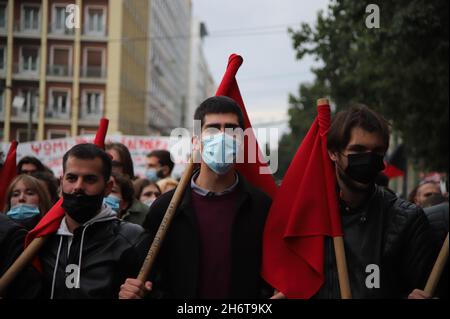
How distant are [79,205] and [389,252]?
1579mm

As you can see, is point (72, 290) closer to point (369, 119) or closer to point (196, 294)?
point (196, 294)

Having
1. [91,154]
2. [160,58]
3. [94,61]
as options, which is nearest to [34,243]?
[91,154]

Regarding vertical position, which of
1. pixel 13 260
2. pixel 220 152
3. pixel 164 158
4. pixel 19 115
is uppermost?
pixel 19 115

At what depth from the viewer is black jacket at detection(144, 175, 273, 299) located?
3.43m

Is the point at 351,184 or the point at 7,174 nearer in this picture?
the point at 351,184

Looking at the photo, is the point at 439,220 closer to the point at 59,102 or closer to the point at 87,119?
the point at 59,102

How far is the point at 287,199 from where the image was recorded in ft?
12.1

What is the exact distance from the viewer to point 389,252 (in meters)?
3.37

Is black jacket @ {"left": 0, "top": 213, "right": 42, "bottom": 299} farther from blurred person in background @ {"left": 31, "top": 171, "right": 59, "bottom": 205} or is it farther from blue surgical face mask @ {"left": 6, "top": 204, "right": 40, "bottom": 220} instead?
blurred person in background @ {"left": 31, "top": 171, "right": 59, "bottom": 205}

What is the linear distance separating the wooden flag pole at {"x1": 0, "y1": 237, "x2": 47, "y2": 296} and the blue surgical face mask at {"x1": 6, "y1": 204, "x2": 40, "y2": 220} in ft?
4.06

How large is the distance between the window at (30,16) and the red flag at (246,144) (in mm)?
2766

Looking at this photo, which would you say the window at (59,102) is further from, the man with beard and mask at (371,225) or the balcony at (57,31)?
the man with beard and mask at (371,225)

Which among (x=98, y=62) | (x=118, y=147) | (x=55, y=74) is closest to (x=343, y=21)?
(x=98, y=62)

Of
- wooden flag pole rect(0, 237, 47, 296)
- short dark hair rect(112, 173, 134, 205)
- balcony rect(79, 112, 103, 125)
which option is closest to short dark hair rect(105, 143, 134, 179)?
short dark hair rect(112, 173, 134, 205)
